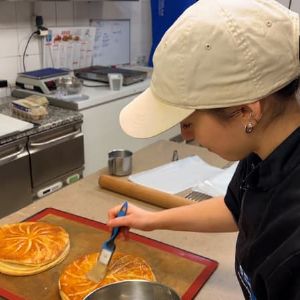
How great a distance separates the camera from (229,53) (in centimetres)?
61

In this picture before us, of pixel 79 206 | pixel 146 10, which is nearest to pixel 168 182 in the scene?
pixel 79 206

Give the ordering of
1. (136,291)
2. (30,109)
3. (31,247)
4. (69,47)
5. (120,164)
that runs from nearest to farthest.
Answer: (136,291) < (31,247) < (120,164) < (30,109) < (69,47)

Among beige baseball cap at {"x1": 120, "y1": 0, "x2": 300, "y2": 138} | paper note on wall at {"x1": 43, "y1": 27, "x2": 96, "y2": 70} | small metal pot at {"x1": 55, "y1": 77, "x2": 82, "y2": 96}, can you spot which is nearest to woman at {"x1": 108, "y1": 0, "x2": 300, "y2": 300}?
beige baseball cap at {"x1": 120, "y1": 0, "x2": 300, "y2": 138}

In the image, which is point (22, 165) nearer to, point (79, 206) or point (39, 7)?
point (79, 206)

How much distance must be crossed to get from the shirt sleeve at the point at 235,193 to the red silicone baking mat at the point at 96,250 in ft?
0.56

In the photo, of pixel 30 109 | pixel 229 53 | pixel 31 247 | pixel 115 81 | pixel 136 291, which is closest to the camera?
pixel 229 53

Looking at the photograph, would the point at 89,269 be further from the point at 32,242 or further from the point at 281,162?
the point at 281,162

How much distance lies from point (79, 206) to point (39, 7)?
78.8 inches

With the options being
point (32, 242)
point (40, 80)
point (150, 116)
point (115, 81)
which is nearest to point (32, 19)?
point (40, 80)

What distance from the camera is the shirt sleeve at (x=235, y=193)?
2.99ft

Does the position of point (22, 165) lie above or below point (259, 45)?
below

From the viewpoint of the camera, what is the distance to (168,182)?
1.45m

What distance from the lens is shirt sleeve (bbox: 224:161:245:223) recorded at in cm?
91

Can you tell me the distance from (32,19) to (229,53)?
2.51 meters
